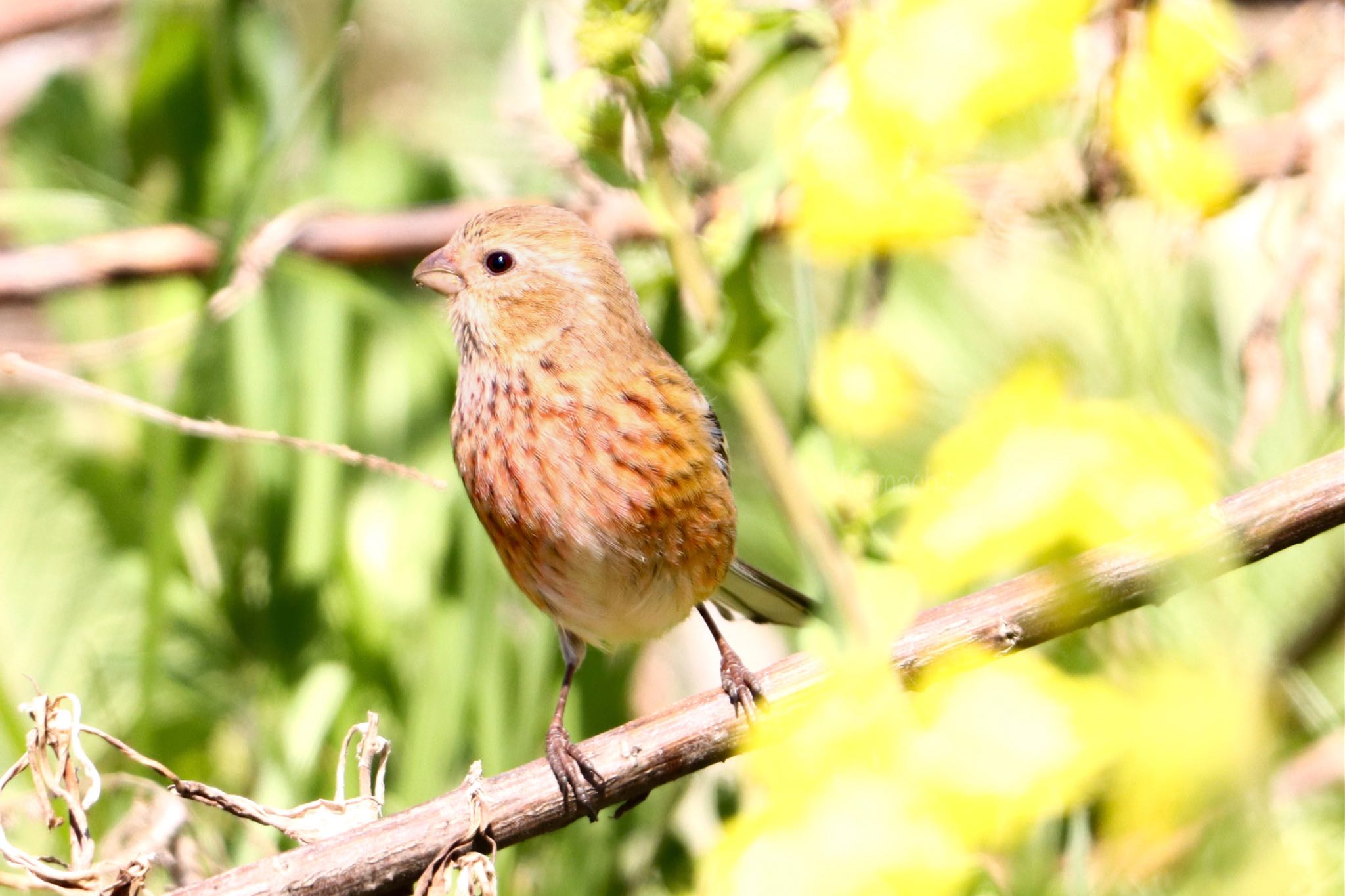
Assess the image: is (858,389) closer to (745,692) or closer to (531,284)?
(745,692)

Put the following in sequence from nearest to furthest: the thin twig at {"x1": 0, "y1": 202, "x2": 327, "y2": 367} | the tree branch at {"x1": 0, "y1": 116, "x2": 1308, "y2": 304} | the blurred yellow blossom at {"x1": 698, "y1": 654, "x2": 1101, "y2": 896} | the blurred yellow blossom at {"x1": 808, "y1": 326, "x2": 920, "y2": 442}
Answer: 1. the blurred yellow blossom at {"x1": 698, "y1": 654, "x2": 1101, "y2": 896}
2. the blurred yellow blossom at {"x1": 808, "y1": 326, "x2": 920, "y2": 442}
3. the thin twig at {"x1": 0, "y1": 202, "x2": 327, "y2": 367}
4. the tree branch at {"x1": 0, "y1": 116, "x2": 1308, "y2": 304}

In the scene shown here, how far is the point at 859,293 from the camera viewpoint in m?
2.29

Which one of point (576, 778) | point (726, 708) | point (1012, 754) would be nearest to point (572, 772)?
point (576, 778)

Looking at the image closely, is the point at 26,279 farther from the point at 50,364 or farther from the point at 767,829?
the point at 767,829

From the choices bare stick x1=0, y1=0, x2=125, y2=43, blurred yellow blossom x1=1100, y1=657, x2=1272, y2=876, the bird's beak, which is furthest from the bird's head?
bare stick x1=0, y1=0, x2=125, y2=43

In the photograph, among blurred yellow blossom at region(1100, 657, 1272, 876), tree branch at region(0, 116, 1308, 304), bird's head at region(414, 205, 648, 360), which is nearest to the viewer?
blurred yellow blossom at region(1100, 657, 1272, 876)

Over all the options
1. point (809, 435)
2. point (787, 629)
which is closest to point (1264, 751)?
point (809, 435)

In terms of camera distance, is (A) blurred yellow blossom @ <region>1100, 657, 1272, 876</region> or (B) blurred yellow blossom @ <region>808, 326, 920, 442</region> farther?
(B) blurred yellow blossom @ <region>808, 326, 920, 442</region>

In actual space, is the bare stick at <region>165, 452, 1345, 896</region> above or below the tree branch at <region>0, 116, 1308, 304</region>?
below

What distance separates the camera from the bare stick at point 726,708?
119 cm

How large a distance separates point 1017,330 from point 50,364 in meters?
1.64

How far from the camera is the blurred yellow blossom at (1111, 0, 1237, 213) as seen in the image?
1.42 metres

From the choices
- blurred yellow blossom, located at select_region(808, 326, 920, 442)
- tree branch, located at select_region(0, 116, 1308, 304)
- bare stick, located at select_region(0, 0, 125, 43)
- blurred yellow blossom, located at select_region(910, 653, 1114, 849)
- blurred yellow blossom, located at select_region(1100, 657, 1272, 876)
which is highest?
bare stick, located at select_region(0, 0, 125, 43)

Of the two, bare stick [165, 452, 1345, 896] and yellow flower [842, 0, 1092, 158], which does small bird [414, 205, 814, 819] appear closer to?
bare stick [165, 452, 1345, 896]
